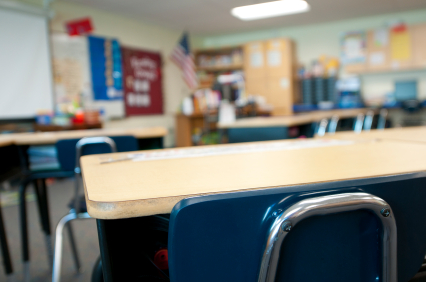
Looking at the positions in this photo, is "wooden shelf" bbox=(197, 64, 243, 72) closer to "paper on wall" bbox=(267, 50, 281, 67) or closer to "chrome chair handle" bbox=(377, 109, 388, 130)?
"paper on wall" bbox=(267, 50, 281, 67)

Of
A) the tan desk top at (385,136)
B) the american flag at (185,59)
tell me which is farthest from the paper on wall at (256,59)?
the tan desk top at (385,136)

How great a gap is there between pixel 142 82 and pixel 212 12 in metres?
1.74

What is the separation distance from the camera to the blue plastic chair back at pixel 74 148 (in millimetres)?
1596

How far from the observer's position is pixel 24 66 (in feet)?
14.0

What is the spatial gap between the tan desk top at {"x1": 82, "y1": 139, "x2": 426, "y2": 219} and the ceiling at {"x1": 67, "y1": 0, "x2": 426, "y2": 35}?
13.1ft

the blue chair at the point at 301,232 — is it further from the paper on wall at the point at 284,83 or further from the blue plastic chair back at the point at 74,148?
the paper on wall at the point at 284,83

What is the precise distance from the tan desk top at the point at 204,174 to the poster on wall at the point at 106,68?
4.58 metres


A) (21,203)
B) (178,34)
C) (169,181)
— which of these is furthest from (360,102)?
(169,181)

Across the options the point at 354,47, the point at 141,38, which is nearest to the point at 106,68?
the point at 141,38

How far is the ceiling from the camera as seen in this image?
4.93m

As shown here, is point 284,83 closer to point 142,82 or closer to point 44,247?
point 142,82

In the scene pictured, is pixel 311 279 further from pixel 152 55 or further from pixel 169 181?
pixel 152 55

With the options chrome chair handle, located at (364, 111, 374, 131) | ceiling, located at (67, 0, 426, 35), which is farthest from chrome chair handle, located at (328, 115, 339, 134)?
ceiling, located at (67, 0, 426, 35)

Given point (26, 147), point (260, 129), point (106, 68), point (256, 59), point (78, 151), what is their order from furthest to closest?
1. point (256, 59)
2. point (106, 68)
3. point (260, 129)
4. point (26, 147)
5. point (78, 151)
